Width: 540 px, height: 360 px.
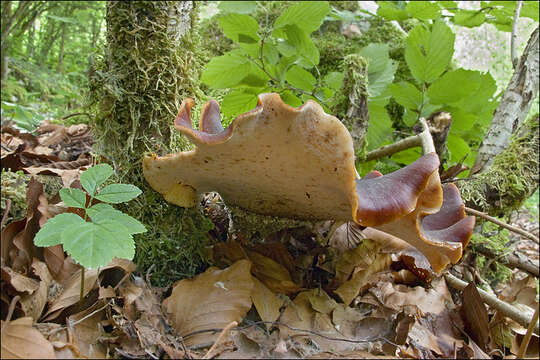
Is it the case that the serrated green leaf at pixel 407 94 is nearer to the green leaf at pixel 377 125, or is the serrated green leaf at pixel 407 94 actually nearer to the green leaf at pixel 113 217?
the green leaf at pixel 377 125

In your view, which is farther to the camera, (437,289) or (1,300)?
(437,289)

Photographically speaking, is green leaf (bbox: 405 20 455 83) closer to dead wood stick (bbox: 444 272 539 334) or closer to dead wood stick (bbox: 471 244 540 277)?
dead wood stick (bbox: 471 244 540 277)

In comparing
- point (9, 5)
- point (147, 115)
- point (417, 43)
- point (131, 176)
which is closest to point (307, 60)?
point (417, 43)

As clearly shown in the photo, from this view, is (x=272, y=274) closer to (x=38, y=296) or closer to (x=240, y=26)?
(x=38, y=296)

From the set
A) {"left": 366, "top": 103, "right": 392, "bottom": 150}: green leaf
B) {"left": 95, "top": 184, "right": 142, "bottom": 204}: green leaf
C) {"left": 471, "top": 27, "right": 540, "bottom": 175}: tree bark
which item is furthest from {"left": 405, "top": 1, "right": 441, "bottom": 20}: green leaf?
{"left": 95, "top": 184, "right": 142, "bottom": 204}: green leaf

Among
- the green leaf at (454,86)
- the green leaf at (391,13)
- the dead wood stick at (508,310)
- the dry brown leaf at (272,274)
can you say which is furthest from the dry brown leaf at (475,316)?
the green leaf at (391,13)

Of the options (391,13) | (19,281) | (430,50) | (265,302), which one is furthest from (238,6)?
(19,281)

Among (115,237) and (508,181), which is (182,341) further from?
(508,181)
